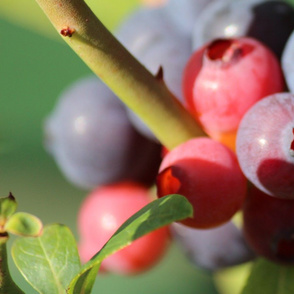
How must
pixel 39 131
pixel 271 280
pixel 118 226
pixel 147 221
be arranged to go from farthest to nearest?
pixel 39 131
pixel 118 226
pixel 271 280
pixel 147 221

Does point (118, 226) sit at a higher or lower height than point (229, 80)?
lower

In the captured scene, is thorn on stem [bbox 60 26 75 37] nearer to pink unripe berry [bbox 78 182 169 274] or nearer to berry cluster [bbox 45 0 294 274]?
berry cluster [bbox 45 0 294 274]

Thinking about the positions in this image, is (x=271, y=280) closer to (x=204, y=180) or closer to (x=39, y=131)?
(x=204, y=180)

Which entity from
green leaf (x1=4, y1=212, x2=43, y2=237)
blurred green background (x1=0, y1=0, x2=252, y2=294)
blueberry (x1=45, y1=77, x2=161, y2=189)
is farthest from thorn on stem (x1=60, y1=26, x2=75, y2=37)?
blurred green background (x1=0, y1=0, x2=252, y2=294)

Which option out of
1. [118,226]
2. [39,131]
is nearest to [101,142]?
[118,226]

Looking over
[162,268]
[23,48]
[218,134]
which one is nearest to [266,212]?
[218,134]
